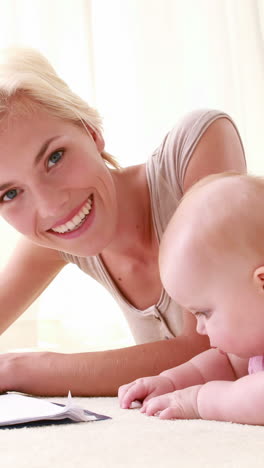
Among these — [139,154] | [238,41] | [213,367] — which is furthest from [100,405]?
[238,41]

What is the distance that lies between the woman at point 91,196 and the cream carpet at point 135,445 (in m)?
0.37

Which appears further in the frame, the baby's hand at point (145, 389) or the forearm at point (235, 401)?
the baby's hand at point (145, 389)

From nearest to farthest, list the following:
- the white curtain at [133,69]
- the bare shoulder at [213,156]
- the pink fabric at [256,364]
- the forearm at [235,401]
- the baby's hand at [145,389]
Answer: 1. the forearm at [235,401]
2. the pink fabric at [256,364]
3. the baby's hand at [145,389]
4. the bare shoulder at [213,156]
5. the white curtain at [133,69]

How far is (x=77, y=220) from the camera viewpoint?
1562 mm

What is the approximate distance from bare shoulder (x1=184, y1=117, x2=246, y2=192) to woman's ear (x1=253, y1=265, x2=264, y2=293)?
54 cm

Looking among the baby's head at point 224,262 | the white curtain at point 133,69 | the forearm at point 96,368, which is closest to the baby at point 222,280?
the baby's head at point 224,262

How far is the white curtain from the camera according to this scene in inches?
117

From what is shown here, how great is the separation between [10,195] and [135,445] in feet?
2.35

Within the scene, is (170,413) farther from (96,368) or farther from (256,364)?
(96,368)

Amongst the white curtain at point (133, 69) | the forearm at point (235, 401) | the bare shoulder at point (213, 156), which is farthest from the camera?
the white curtain at point (133, 69)

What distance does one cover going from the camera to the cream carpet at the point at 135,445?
86cm

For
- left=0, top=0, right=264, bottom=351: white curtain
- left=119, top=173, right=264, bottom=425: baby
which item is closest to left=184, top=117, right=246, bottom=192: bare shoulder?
left=119, top=173, right=264, bottom=425: baby

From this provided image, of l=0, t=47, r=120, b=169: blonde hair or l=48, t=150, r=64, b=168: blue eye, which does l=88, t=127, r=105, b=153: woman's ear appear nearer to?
l=0, t=47, r=120, b=169: blonde hair

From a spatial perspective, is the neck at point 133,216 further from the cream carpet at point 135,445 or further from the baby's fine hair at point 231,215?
the cream carpet at point 135,445
